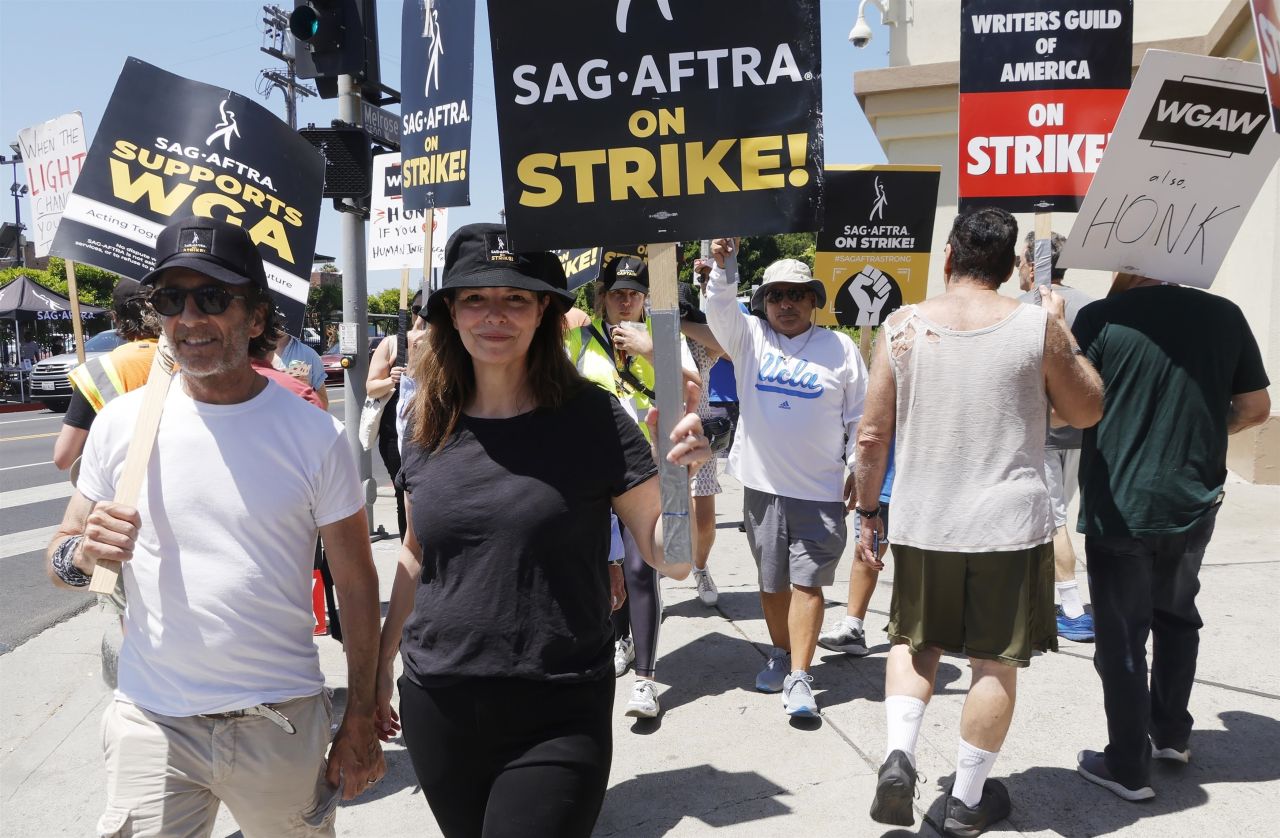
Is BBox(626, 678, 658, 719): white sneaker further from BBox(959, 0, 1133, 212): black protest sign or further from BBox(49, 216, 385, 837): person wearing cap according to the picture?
BBox(959, 0, 1133, 212): black protest sign

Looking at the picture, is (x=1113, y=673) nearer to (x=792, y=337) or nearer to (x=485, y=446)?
(x=792, y=337)

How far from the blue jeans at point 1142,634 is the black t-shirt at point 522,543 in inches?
80.1

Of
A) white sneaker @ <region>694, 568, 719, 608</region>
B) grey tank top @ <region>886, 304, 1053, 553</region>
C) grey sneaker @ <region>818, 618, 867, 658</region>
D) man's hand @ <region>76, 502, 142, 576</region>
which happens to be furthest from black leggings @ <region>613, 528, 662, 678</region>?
man's hand @ <region>76, 502, 142, 576</region>

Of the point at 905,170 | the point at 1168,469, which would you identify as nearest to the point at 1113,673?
the point at 1168,469

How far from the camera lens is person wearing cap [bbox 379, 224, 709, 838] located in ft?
6.97

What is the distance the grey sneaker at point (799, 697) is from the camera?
418 centimetres

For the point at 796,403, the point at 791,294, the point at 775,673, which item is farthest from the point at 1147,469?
the point at 775,673

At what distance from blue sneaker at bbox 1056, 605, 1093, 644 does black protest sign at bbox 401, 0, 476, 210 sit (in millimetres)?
3853

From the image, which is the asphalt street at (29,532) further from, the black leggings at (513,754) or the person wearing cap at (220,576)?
the black leggings at (513,754)

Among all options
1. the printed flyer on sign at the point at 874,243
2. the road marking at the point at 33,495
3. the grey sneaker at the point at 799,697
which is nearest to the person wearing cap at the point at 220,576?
the grey sneaker at the point at 799,697

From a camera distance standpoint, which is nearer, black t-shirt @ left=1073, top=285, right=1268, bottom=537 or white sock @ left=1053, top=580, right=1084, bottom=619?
black t-shirt @ left=1073, top=285, right=1268, bottom=537

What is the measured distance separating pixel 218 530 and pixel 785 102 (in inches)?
61.8

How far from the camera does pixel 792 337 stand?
4703mm

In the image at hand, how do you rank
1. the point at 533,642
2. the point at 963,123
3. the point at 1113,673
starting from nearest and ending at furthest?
1. the point at 533,642
2. the point at 1113,673
3. the point at 963,123
